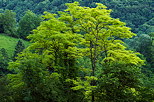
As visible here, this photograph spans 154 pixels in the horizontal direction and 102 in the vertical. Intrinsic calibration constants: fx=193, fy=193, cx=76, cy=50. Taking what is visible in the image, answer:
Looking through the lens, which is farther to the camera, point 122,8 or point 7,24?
point 122,8

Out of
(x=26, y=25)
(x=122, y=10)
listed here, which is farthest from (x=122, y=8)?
(x=26, y=25)

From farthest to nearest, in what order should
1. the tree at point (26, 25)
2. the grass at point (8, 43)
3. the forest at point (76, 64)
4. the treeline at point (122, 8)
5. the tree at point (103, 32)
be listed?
the treeline at point (122, 8) → the tree at point (26, 25) → the grass at point (8, 43) → the tree at point (103, 32) → the forest at point (76, 64)

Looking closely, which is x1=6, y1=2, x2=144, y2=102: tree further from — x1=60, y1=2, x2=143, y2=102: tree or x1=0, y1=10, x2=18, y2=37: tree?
x1=0, y1=10, x2=18, y2=37: tree

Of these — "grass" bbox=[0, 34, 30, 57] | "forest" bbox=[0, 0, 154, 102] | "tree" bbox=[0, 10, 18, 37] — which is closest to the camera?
"forest" bbox=[0, 0, 154, 102]

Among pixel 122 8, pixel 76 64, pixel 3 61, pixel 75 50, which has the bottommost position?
pixel 3 61

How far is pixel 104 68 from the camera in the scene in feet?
53.9

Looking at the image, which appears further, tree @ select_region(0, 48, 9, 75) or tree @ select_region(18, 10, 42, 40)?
tree @ select_region(18, 10, 42, 40)

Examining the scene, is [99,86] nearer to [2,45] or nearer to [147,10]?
[2,45]

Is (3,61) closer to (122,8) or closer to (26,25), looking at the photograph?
(26,25)

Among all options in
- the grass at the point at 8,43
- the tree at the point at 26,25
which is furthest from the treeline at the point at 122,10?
the grass at the point at 8,43

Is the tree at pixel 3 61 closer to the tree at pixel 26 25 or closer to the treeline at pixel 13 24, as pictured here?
the treeline at pixel 13 24

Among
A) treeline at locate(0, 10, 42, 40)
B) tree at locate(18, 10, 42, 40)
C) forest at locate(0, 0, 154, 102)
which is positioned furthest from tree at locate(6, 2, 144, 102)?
tree at locate(18, 10, 42, 40)

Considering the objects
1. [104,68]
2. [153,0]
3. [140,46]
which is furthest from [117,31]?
[153,0]

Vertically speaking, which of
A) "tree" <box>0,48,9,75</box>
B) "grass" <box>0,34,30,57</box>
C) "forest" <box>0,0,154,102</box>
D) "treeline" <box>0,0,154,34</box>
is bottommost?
"tree" <box>0,48,9,75</box>
